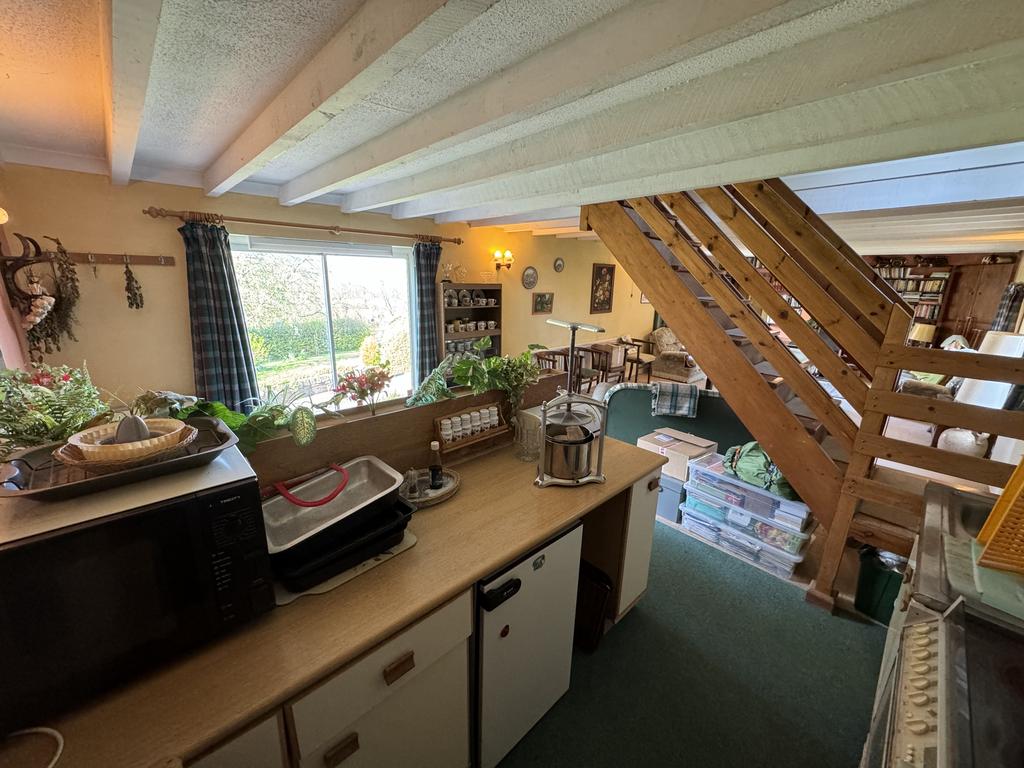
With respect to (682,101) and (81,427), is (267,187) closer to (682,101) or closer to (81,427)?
(81,427)

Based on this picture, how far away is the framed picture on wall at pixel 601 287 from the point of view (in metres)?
6.63

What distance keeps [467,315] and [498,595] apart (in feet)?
13.9

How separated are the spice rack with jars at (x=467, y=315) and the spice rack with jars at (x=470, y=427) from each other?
2891mm

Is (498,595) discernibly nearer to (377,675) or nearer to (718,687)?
(377,675)

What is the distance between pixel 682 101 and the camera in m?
1.30

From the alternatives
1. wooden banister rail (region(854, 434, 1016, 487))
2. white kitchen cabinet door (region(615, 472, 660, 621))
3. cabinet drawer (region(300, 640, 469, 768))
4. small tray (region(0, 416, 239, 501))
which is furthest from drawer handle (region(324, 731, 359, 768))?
wooden banister rail (region(854, 434, 1016, 487))

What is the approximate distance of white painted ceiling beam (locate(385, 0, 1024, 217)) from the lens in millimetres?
847

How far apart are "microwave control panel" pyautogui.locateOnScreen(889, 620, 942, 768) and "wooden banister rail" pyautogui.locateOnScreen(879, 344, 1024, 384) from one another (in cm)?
116

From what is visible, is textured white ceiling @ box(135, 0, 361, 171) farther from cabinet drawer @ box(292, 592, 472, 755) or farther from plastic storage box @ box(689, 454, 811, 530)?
plastic storage box @ box(689, 454, 811, 530)

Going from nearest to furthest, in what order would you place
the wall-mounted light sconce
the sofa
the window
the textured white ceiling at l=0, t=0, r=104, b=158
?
1. the textured white ceiling at l=0, t=0, r=104, b=158
2. the window
3. the wall-mounted light sconce
4. the sofa

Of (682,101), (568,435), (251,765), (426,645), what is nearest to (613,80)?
(682,101)

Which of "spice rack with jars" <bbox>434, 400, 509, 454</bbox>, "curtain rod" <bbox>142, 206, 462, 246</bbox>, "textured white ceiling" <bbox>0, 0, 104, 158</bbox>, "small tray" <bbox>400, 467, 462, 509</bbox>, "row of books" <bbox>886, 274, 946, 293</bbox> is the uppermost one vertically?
"textured white ceiling" <bbox>0, 0, 104, 158</bbox>

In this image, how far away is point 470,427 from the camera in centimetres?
167

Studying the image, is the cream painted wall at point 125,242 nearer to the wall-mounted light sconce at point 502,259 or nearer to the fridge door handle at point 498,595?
the wall-mounted light sconce at point 502,259
